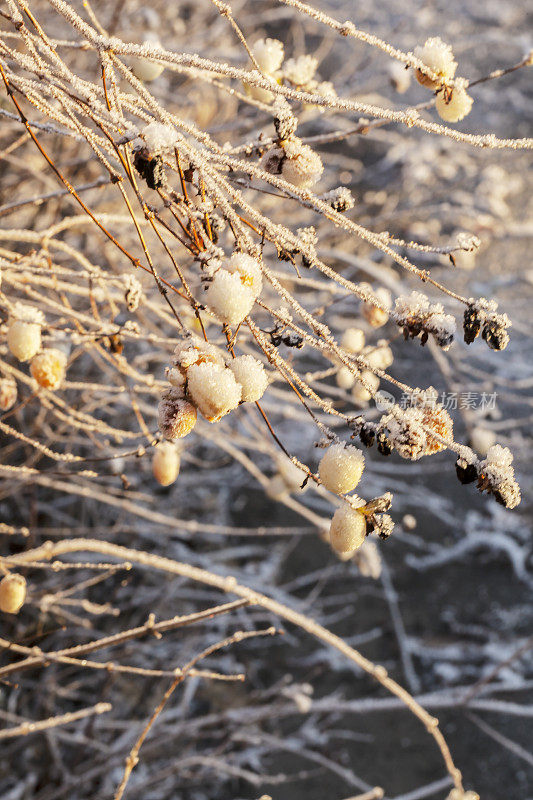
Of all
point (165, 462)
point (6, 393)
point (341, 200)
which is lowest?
point (165, 462)

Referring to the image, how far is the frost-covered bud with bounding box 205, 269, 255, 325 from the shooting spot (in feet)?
1.55

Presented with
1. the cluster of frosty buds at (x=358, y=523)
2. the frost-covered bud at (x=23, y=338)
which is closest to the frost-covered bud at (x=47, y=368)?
the frost-covered bud at (x=23, y=338)

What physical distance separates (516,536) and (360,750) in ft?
2.96

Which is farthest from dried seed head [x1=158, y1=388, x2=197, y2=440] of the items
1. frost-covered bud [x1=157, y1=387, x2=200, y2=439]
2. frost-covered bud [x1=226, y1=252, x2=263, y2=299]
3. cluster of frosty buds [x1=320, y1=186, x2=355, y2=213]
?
cluster of frosty buds [x1=320, y1=186, x2=355, y2=213]

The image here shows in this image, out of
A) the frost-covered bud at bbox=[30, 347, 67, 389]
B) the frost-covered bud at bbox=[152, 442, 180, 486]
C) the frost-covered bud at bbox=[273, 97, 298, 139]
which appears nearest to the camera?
the frost-covered bud at bbox=[273, 97, 298, 139]

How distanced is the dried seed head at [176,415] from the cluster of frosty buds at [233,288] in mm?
78

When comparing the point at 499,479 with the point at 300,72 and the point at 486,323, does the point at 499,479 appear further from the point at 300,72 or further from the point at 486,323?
the point at 300,72

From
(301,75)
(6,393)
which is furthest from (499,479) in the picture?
(6,393)

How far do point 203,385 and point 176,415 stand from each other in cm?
5

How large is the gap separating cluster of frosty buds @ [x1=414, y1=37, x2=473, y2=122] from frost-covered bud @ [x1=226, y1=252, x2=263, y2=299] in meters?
0.29

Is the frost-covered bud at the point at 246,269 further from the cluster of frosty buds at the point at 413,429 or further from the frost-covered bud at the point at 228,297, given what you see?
the cluster of frosty buds at the point at 413,429

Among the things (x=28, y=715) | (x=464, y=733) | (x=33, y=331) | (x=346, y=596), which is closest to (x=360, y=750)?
(x=464, y=733)

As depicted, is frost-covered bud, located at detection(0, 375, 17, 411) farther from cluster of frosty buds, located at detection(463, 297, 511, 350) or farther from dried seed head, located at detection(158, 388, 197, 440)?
cluster of frosty buds, located at detection(463, 297, 511, 350)

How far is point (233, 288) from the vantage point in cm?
47
